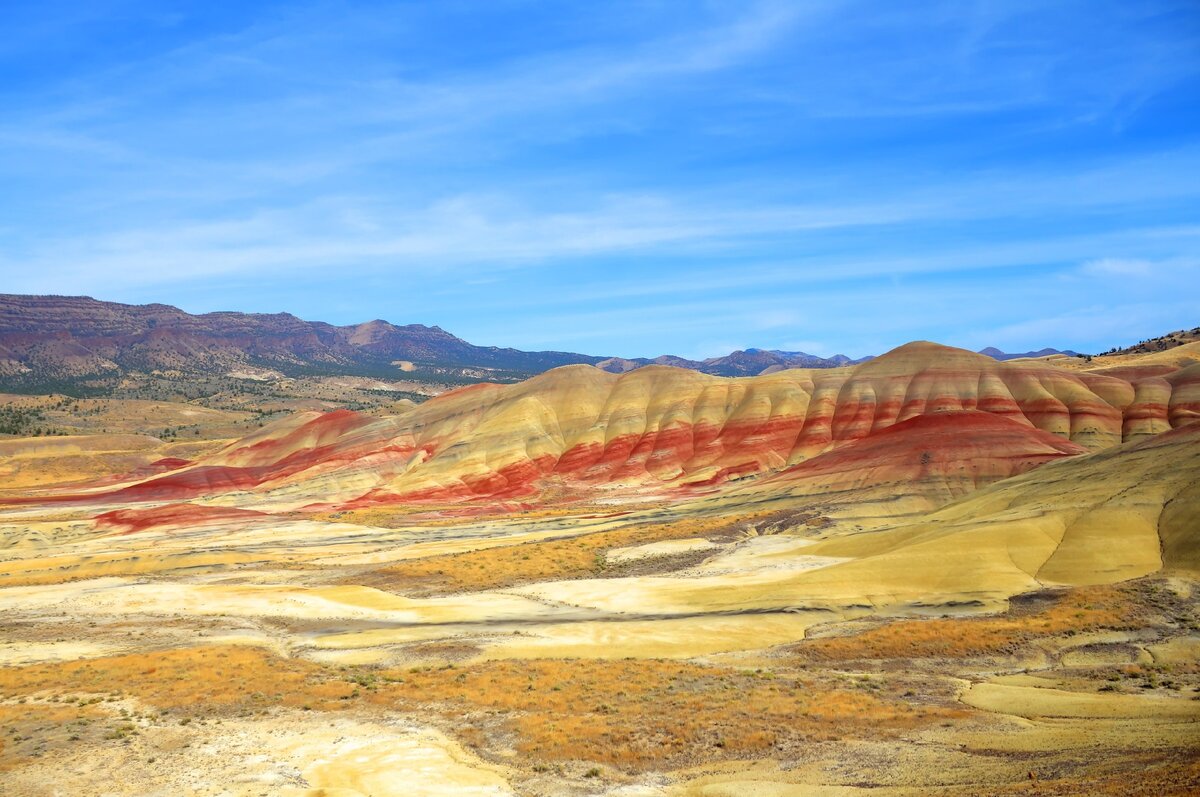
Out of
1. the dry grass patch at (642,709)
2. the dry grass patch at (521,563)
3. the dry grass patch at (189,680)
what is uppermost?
the dry grass patch at (642,709)

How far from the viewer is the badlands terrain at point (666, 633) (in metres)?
24.1

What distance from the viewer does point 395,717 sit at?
2956cm

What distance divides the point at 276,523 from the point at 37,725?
76.7 metres

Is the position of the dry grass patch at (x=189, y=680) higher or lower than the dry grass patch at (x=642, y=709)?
lower

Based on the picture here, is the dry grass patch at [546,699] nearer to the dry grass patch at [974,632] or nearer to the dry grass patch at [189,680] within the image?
the dry grass patch at [189,680]

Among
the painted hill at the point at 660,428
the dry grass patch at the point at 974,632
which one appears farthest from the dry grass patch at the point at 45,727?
the painted hill at the point at 660,428

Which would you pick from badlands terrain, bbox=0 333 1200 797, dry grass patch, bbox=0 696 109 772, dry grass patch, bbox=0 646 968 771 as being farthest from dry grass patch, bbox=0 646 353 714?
dry grass patch, bbox=0 696 109 772

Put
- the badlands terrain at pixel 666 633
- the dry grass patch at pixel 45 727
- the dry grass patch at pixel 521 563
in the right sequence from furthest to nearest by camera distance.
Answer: the dry grass patch at pixel 521 563 < the dry grass patch at pixel 45 727 < the badlands terrain at pixel 666 633

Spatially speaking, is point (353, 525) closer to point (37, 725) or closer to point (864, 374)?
point (37, 725)

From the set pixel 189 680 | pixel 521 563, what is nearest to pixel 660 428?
pixel 521 563

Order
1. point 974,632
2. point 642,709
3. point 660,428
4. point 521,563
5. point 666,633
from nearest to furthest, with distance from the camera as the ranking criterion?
point 642,709 < point 974,632 < point 666,633 < point 521,563 < point 660,428

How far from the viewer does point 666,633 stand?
43688 millimetres

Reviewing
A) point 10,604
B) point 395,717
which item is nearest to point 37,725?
point 395,717

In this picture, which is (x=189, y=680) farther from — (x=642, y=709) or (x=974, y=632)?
(x=974, y=632)
